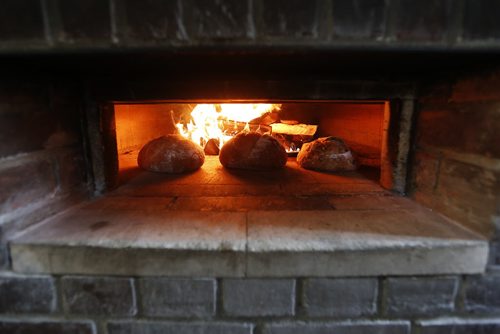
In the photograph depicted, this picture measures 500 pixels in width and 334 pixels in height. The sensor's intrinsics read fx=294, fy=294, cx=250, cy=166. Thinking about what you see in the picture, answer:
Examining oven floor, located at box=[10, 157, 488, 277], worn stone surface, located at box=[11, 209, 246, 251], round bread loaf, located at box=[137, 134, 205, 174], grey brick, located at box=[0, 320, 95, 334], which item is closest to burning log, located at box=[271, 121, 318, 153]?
round bread loaf, located at box=[137, 134, 205, 174]

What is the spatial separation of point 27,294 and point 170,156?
927 mm

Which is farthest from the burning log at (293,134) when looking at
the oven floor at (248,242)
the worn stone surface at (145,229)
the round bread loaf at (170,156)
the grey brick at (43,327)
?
the grey brick at (43,327)

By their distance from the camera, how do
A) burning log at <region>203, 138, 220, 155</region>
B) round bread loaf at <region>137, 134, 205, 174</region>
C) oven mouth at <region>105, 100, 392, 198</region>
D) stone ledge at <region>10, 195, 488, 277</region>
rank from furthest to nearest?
burning log at <region>203, 138, 220, 155</region> → round bread loaf at <region>137, 134, 205, 174</region> → oven mouth at <region>105, 100, 392, 198</region> → stone ledge at <region>10, 195, 488, 277</region>

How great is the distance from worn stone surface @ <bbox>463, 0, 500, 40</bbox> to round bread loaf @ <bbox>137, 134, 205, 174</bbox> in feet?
4.44

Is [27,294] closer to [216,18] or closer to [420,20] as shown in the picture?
[216,18]

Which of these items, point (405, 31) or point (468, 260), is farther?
point (468, 260)

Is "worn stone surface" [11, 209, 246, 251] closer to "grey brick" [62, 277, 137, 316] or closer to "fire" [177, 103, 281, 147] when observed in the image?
"grey brick" [62, 277, 137, 316]

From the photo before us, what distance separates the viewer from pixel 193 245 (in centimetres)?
87

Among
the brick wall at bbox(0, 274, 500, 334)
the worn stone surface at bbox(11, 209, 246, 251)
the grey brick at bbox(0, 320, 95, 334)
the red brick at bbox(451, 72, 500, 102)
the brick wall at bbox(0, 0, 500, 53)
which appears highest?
the brick wall at bbox(0, 0, 500, 53)

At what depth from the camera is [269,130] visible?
230 cm

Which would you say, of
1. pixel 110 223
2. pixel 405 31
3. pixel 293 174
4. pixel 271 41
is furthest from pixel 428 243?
pixel 110 223

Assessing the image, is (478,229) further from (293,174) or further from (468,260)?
(293,174)

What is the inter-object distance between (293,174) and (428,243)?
0.86m

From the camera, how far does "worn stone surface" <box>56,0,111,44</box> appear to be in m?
0.74
